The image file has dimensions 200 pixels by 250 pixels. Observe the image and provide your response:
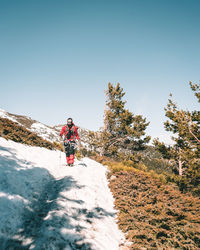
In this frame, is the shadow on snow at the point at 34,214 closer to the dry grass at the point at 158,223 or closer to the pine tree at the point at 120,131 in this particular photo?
the dry grass at the point at 158,223

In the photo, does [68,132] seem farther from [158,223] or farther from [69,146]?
[158,223]

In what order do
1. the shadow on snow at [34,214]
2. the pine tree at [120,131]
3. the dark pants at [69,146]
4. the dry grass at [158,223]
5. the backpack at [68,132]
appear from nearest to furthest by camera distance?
the shadow on snow at [34,214] → the dry grass at [158,223] → the dark pants at [69,146] → the backpack at [68,132] → the pine tree at [120,131]

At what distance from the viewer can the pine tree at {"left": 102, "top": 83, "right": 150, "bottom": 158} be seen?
61.9 ft

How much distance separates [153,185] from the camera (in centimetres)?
755

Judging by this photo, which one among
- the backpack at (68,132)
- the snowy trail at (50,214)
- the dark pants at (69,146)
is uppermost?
the backpack at (68,132)

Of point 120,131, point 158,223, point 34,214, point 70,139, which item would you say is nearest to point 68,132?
point 70,139

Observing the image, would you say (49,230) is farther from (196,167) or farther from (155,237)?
(196,167)

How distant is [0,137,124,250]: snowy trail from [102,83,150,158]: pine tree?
13940mm

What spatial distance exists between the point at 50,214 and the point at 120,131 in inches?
674

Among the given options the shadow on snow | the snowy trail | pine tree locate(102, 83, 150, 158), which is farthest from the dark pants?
pine tree locate(102, 83, 150, 158)

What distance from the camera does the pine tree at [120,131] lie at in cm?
1886

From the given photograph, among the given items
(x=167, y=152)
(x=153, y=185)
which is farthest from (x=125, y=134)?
(x=153, y=185)

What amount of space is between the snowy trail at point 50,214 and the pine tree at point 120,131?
13940 mm

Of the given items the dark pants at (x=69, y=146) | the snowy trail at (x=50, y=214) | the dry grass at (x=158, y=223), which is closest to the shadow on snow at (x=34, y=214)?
the snowy trail at (x=50, y=214)
